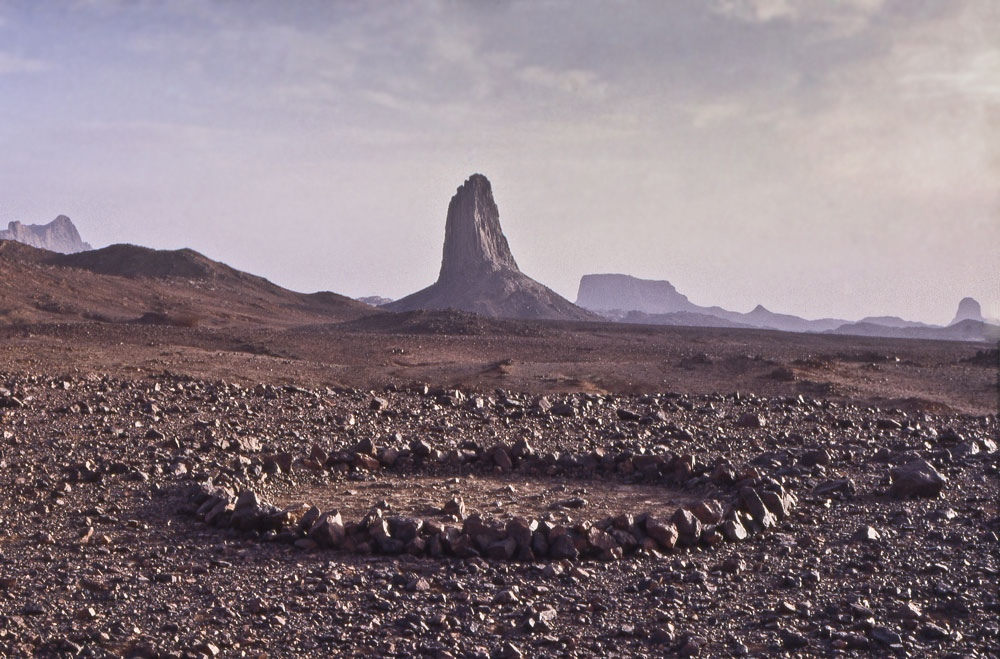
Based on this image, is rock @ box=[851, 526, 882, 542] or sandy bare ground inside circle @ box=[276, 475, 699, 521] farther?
sandy bare ground inside circle @ box=[276, 475, 699, 521]

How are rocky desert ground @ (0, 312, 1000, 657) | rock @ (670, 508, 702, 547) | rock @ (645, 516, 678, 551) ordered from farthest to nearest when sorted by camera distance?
rock @ (670, 508, 702, 547), rock @ (645, 516, 678, 551), rocky desert ground @ (0, 312, 1000, 657)

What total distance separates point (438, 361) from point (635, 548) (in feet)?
78.5

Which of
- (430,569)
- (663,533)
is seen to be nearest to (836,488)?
(663,533)

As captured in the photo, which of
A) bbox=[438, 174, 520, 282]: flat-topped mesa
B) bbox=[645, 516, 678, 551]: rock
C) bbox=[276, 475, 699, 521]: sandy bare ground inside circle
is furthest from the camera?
bbox=[438, 174, 520, 282]: flat-topped mesa

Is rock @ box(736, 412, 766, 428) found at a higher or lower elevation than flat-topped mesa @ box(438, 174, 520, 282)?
lower

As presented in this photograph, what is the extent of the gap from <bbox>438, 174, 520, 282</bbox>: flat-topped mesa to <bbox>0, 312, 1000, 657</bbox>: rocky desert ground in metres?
101

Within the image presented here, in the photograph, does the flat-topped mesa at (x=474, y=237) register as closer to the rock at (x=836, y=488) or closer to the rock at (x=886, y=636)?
the rock at (x=836, y=488)

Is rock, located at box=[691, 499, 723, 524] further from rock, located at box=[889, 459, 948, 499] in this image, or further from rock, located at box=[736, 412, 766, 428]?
rock, located at box=[736, 412, 766, 428]

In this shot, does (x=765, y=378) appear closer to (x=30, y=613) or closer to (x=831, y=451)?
(x=831, y=451)

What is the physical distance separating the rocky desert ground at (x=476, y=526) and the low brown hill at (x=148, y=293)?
2944 cm

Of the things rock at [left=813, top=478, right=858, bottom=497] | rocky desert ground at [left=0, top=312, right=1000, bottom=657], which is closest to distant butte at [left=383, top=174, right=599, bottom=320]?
rocky desert ground at [left=0, top=312, right=1000, bottom=657]

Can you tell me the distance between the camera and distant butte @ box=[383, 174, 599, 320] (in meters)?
101

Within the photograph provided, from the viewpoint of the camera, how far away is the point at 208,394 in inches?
583

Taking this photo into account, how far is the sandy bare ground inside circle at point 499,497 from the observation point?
334 inches
